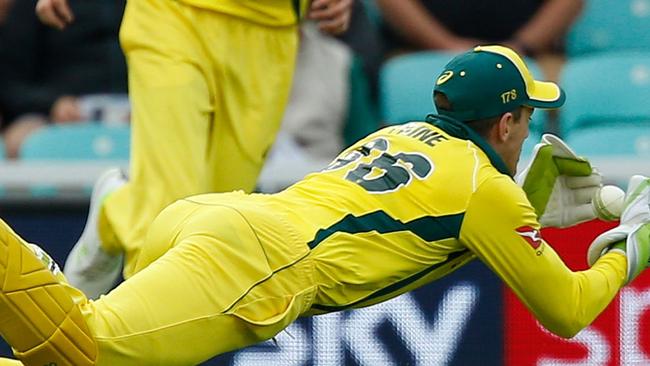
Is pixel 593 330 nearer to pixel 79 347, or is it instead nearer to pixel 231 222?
pixel 231 222

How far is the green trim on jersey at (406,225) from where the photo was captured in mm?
3904

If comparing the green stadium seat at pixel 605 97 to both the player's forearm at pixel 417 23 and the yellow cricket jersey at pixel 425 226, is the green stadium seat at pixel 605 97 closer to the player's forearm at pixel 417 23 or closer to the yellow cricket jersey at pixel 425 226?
the player's forearm at pixel 417 23

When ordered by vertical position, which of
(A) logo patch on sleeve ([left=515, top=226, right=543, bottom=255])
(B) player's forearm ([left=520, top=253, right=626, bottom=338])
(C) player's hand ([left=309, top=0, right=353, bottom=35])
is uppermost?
(C) player's hand ([left=309, top=0, right=353, bottom=35])

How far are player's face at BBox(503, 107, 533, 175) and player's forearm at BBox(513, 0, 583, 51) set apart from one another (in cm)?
292

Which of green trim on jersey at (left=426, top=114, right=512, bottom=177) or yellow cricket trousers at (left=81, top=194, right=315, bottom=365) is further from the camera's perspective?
green trim on jersey at (left=426, top=114, right=512, bottom=177)

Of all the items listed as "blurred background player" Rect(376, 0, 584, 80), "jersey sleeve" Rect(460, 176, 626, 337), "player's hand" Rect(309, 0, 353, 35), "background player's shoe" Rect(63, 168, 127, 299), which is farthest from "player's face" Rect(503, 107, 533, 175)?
"blurred background player" Rect(376, 0, 584, 80)

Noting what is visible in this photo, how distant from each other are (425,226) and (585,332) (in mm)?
1237

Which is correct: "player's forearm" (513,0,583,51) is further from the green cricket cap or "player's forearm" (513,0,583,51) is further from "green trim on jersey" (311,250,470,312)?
"green trim on jersey" (311,250,470,312)

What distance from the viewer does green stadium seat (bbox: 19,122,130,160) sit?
20.5 feet

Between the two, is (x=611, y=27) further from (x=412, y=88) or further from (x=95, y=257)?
(x=95, y=257)

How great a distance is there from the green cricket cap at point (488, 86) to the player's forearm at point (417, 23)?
9.79 feet

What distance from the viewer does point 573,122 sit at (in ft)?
21.2

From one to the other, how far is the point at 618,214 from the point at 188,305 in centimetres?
124

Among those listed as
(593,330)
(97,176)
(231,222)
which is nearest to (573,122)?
(593,330)
